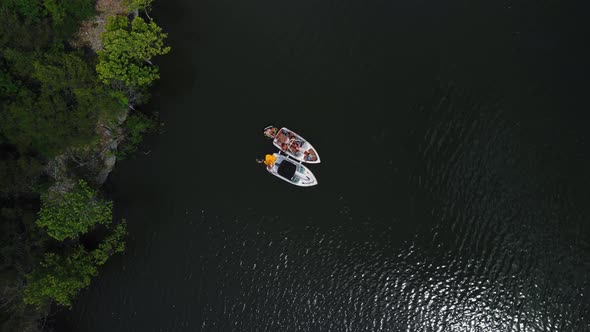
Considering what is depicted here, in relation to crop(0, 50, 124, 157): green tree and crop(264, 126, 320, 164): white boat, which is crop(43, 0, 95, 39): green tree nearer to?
crop(0, 50, 124, 157): green tree

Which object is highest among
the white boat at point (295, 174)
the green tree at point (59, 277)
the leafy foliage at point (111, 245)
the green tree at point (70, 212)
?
the white boat at point (295, 174)

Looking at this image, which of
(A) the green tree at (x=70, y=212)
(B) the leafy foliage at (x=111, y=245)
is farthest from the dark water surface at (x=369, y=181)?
(A) the green tree at (x=70, y=212)

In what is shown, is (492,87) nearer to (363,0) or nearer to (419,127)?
(419,127)

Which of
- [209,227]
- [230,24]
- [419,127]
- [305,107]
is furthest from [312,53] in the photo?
[209,227]

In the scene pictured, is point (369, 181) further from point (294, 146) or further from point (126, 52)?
point (126, 52)

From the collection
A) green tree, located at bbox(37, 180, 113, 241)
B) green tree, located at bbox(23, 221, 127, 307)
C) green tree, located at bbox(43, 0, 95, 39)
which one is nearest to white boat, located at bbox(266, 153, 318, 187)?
green tree, located at bbox(23, 221, 127, 307)

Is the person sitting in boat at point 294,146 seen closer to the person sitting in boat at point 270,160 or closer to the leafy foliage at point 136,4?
the person sitting in boat at point 270,160

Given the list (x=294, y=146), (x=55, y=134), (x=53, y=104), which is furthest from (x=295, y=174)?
(x=53, y=104)
